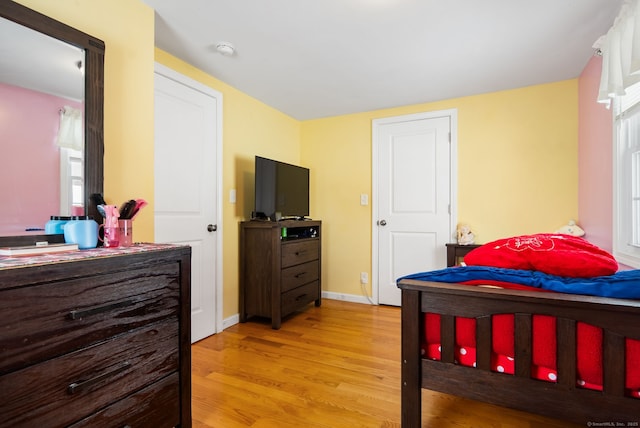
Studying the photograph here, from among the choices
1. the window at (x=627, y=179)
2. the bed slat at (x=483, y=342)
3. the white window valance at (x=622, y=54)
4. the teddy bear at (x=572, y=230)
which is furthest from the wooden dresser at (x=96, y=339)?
the teddy bear at (x=572, y=230)

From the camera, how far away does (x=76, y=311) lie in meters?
0.99

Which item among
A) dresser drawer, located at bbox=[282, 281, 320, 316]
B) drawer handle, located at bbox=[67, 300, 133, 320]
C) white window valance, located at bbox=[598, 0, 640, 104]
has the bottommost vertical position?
dresser drawer, located at bbox=[282, 281, 320, 316]

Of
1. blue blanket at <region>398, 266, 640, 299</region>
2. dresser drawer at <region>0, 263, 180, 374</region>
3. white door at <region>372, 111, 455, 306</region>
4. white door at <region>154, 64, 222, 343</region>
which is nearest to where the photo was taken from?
dresser drawer at <region>0, 263, 180, 374</region>

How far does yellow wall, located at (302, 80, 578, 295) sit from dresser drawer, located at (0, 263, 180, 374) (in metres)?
2.61

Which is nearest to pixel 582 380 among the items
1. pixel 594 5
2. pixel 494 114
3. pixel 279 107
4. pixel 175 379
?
pixel 175 379

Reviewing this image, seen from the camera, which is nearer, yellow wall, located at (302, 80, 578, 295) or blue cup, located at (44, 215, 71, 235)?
blue cup, located at (44, 215, 71, 235)

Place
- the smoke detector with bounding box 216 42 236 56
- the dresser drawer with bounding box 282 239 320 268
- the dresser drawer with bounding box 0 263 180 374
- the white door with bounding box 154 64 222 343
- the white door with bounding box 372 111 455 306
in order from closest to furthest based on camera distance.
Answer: the dresser drawer with bounding box 0 263 180 374 → the smoke detector with bounding box 216 42 236 56 → the white door with bounding box 154 64 222 343 → the dresser drawer with bounding box 282 239 320 268 → the white door with bounding box 372 111 455 306

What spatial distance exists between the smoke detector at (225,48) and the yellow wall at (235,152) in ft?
1.39

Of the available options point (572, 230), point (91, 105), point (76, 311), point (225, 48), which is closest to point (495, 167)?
point (572, 230)

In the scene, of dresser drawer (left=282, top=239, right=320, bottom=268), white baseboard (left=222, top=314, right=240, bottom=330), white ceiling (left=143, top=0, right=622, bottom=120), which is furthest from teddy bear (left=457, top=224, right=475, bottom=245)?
white baseboard (left=222, top=314, right=240, bottom=330)

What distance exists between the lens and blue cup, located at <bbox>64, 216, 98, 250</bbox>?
4.13 ft

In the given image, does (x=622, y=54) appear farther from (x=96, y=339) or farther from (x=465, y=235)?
(x=96, y=339)

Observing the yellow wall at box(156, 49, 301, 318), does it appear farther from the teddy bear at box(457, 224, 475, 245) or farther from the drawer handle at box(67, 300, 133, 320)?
the teddy bear at box(457, 224, 475, 245)

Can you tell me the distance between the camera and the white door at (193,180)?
2.27m
